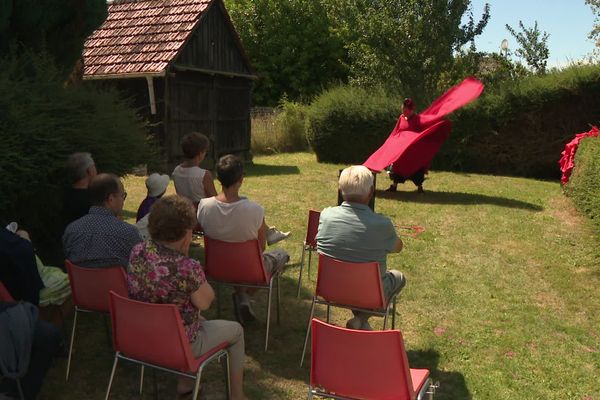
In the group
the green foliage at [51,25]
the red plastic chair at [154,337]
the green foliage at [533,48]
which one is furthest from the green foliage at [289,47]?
the red plastic chair at [154,337]

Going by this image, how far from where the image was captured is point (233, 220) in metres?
4.47

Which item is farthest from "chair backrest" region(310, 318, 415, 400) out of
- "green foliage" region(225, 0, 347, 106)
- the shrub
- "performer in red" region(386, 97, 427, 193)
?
"green foliage" region(225, 0, 347, 106)

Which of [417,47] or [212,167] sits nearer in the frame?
[212,167]

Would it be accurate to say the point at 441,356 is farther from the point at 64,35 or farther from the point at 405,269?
the point at 64,35

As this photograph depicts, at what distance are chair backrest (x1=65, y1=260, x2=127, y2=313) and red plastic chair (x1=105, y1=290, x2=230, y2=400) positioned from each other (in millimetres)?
489

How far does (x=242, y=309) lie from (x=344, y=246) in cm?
123

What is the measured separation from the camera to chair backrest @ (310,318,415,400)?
2639 mm

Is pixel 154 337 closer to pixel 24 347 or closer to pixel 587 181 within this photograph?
pixel 24 347

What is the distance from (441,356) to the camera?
449cm

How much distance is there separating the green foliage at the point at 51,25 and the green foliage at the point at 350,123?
434 inches

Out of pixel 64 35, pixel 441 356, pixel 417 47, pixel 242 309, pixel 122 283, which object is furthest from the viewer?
pixel 417 47

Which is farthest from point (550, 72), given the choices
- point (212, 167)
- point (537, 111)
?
point (212, 167)

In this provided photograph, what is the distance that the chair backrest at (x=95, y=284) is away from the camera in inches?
145

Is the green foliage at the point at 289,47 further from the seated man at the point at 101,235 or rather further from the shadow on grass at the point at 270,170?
the seated man at the point at 101,235
